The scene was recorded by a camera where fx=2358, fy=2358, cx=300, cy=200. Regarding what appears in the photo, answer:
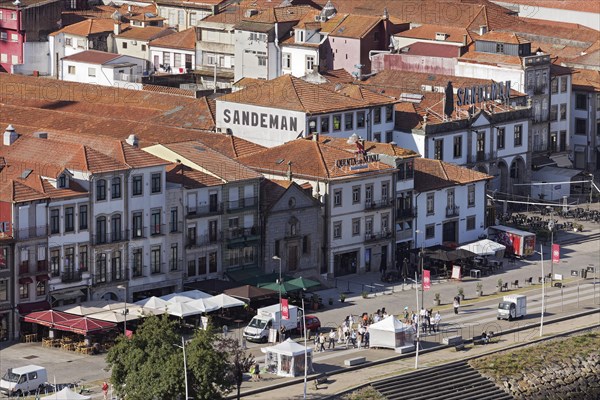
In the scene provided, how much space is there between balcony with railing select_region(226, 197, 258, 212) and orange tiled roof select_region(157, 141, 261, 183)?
1392mm

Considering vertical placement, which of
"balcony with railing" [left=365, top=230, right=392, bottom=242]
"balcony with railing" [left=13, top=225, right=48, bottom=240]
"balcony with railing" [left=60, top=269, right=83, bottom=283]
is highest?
"balcony with railing" [left=13, top=225, right=48, bottom=240]

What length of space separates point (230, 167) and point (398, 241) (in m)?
15.8

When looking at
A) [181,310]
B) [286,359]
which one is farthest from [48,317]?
[286,359]

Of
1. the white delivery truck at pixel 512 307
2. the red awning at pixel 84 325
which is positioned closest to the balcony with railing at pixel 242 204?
the red awning at pixel 84 325

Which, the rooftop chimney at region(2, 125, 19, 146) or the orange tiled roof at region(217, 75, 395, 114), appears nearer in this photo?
the rooftop chimney at region(2, 125, 19, 146)

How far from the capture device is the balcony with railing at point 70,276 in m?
137

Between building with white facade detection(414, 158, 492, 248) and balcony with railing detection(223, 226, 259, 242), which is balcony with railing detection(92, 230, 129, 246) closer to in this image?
balcony with railing detection(223, 226, 259, 242)

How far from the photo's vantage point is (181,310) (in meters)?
136

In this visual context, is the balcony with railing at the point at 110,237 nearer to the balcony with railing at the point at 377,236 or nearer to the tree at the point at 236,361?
the tree at the point at 236,361

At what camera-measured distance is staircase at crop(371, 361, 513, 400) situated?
12925 centimetres

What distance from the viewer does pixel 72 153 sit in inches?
5512

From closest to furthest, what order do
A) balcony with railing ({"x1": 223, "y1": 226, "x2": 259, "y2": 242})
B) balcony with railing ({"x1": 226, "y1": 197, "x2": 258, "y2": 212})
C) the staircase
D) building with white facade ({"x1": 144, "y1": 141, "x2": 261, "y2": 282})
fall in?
1. the staircase
2. building with white facade ({"x1": 144, "y1": 141, "x2": 261, "y2": 282})
3. balcony with railing ({"x1": 226, "y1": 197, "x2": 258, "y2": 212})
4. balcony with railing ({"x1": 223, "y1": 226, "x2": 259, "y2": 242})

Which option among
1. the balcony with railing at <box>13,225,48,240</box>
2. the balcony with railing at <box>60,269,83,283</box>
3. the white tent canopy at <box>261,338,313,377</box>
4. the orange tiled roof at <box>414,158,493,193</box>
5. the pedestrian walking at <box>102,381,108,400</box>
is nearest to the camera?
the pedestrian walking at <box>102,381,108,400</box>

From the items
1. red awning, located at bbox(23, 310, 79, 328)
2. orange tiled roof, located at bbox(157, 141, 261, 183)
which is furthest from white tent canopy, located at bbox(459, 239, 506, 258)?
red awning, located at bbox(23, 310, 79, 328)
